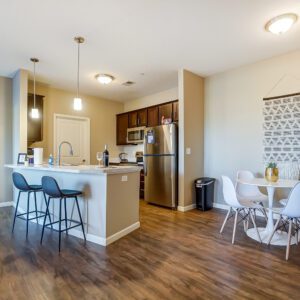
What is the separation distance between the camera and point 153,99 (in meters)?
6.47

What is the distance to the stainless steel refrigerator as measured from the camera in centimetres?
466

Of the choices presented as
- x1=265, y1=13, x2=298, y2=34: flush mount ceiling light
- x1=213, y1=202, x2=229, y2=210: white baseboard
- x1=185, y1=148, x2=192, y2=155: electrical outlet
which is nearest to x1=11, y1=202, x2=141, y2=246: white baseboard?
x1=185, y1=148, x2=192, y2=155: electrical outlet

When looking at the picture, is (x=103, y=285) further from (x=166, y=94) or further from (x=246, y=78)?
(x=166, y=94)

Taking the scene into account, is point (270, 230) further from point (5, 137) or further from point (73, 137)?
point (5, 137)

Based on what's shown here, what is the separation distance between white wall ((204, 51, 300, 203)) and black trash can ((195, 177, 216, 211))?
22 cm

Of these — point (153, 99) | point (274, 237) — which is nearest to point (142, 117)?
point (153, 99)

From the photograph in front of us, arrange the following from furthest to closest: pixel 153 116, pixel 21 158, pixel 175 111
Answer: pixel 153 116 < pixel 175 111 < pixel 21 158

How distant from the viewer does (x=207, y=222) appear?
3.81 metres

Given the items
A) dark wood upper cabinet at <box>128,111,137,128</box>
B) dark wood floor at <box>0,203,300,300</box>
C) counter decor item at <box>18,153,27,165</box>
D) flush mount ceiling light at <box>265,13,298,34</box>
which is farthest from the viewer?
dark wood upper cabinet at <box>128,111,137,128</box>

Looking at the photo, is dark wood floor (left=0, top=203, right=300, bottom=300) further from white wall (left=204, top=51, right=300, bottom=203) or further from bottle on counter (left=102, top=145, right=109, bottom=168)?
white wall (left=204, top=51, right=300, bottom=203)

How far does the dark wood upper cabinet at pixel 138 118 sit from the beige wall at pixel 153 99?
485 millimetres

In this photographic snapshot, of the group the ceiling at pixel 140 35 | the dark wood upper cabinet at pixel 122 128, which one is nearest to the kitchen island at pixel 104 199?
the ceiling at pixel 140 35

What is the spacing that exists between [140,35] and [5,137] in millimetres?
3647

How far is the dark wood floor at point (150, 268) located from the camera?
1.89 meters
